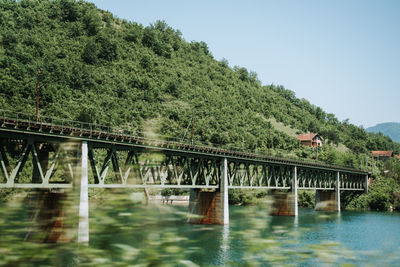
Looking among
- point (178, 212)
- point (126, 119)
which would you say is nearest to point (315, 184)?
point (126, 119)

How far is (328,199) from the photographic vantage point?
311 feet

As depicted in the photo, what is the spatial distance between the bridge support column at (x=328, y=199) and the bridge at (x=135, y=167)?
8.6 inches

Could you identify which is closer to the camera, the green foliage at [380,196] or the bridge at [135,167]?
the bridge at [135,167]

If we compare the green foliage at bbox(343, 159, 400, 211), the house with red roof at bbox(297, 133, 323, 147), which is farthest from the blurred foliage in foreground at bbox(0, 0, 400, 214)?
the house with red roof at bbox(297, 133, 323, 147)

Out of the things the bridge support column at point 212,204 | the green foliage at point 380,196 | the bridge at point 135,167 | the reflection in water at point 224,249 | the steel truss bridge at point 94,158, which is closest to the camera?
the bridge at point 135,167

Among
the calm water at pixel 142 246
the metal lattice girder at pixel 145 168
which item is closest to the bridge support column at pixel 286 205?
the metal lattice girder at pixel 145 168

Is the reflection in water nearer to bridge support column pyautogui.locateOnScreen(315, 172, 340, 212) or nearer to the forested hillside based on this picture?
bridge support column pyautogui.locateOnScreen(315, 172, 340, 212)

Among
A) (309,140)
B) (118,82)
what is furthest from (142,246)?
(309,140)

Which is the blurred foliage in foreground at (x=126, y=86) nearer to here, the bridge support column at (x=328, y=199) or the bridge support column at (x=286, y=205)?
the bridge support column at (x=328, y=199)

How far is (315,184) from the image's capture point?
87625 mm

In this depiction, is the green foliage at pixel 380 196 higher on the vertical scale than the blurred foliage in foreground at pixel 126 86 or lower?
lower

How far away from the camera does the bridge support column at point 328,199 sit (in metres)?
92.6

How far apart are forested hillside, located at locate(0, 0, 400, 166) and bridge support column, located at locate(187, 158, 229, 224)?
43279 mm

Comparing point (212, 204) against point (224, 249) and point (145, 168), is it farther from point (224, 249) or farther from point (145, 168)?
point (145, 168)
